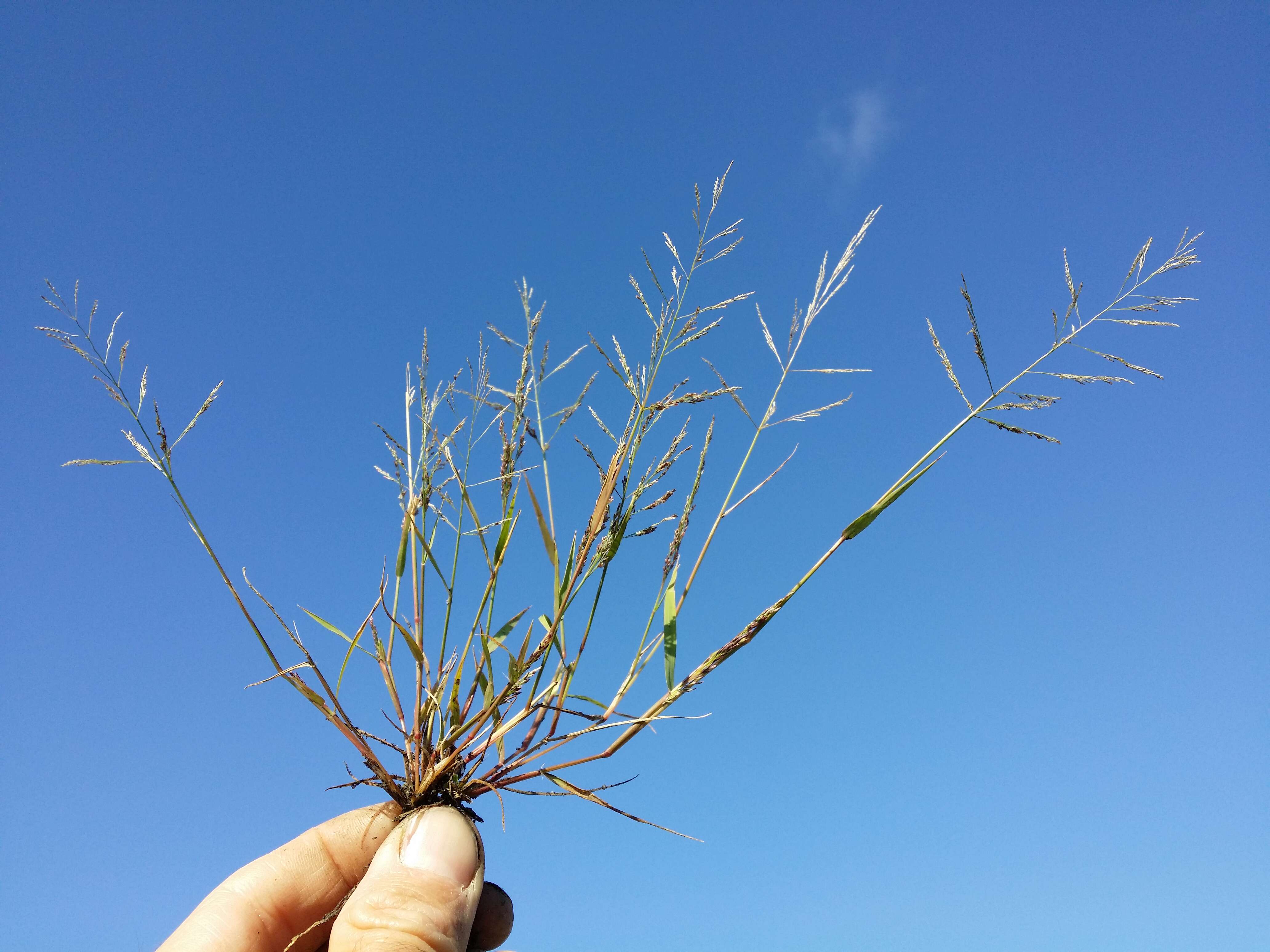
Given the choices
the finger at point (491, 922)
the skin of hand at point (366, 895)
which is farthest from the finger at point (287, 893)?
the finger at point (491, 922)

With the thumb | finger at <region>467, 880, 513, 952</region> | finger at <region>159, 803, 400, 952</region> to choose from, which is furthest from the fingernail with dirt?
finger at <region>159, 803, 400, 952</region>

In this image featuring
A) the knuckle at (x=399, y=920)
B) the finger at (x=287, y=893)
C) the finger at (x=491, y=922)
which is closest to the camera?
the knuckle at (x=399, y=920)

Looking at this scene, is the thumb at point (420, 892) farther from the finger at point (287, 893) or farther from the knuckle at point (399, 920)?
the finger at point (287, 893)

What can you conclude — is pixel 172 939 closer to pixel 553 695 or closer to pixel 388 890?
pixel 388 890

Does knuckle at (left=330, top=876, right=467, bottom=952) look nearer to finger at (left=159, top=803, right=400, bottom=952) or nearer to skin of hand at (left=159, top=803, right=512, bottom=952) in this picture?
skin of hand at (left=159, top=803, right=512, bottom=952)

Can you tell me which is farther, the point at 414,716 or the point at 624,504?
the point at 414,716

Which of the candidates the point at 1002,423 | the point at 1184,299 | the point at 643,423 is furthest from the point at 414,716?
the point at 1184,299

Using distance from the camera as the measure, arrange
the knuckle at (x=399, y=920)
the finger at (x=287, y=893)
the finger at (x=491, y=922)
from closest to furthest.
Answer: the knuckle at (x=399, y=920) → the finger at (x=491, y=922) → the finger at (x=287, y=893)

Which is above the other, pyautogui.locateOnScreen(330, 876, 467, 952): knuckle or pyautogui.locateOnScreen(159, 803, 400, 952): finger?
pyautogui.locateOnScreen(159, 803, 400, 952): finger
